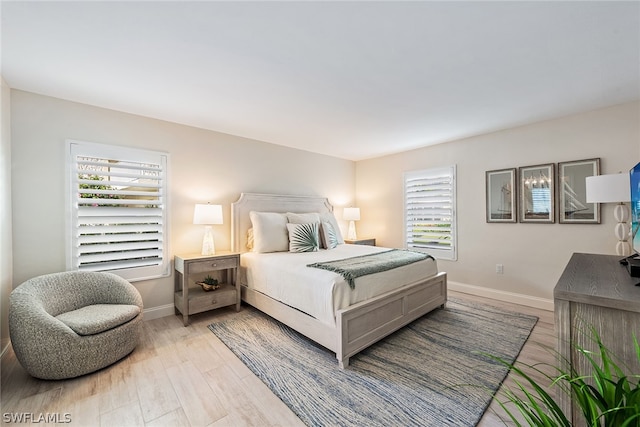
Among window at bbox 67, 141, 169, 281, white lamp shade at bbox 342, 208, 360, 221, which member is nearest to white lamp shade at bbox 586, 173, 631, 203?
white lamp shade at bbox 342, 208, 360, 221

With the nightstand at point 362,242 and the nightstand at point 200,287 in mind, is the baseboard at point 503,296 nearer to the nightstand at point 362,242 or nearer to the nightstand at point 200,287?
the nightstand at point 362,242

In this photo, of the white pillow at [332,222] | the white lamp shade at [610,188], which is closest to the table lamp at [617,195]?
the white lamp shade at [610,188]

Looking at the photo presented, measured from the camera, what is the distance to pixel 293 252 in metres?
3.46

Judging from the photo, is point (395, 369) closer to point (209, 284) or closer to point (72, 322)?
point (209, 284)

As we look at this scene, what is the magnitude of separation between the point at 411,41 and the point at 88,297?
340cm

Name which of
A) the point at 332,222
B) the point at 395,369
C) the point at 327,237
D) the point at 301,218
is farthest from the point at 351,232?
the point at 395,369

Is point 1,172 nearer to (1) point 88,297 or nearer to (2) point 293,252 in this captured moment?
(1) point 88,297

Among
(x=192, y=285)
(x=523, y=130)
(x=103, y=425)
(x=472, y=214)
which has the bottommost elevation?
(x=103, y=425)

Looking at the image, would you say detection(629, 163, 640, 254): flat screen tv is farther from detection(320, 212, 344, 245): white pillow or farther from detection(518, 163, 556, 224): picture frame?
detection(320, 212, 344, 245): white pillow

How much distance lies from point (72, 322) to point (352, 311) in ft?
7.07

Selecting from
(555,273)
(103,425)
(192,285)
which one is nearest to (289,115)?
(192,285)

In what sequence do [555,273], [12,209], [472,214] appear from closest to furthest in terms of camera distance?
[12,209], [555,273], [472,214]

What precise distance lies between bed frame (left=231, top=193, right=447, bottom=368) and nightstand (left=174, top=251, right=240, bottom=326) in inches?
9.6

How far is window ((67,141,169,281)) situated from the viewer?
2.65 m
